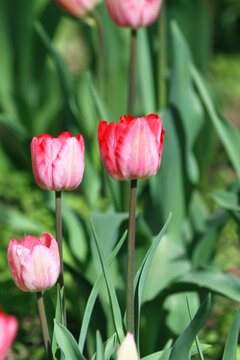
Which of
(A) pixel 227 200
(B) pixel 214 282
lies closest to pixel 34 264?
(B) pixel 214 282

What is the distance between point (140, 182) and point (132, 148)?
88cm

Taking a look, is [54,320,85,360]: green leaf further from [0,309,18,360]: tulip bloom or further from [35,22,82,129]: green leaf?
[35,22,82,129]: green leaf

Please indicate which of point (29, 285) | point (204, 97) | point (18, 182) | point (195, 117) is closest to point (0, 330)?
point (29, 285)

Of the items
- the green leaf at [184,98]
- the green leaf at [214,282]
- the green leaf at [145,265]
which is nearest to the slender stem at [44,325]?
the green leaf at [145,265]

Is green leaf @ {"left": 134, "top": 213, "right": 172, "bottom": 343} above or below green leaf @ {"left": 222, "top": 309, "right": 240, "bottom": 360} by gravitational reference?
above

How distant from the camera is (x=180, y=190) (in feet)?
5.74

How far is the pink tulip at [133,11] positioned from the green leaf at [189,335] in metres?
0.75

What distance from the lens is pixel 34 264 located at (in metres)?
0.90

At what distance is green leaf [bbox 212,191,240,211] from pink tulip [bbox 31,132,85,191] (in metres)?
0.55

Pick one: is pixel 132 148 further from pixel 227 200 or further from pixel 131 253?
pixel 227 200

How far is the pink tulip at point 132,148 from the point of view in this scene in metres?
0.90

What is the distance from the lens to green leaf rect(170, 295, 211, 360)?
0.92 metres

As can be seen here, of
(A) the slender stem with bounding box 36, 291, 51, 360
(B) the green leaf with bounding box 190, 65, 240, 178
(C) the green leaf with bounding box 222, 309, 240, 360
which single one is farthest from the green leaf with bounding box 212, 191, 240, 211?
(A) the slender stem with bounding box 36, 291, 51, 360

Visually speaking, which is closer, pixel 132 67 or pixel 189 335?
pixel 189 335
